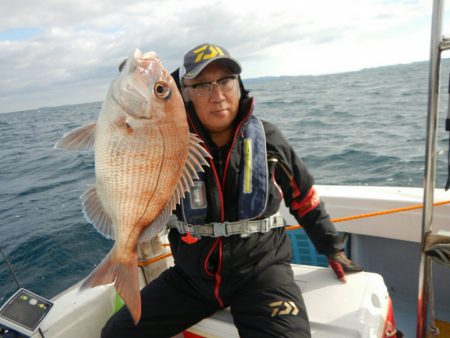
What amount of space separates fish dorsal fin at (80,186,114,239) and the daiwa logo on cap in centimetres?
101

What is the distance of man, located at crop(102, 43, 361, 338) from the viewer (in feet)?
7.42

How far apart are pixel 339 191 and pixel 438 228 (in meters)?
1.02

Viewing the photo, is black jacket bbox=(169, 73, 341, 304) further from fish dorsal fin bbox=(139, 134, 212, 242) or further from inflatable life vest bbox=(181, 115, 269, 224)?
fish dorsal fin bbox=(139, 134, 212, 242)

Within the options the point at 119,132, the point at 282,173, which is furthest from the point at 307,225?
the point at 119,132

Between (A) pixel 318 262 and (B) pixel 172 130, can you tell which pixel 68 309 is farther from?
(A) pixel 318 262

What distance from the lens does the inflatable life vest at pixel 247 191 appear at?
2291 mm

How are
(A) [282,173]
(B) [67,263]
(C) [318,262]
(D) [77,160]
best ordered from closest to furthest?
(A) [282,173], (C) [318,262], (B) [67,263], (D) [77,160]

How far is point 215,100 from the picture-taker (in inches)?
89.7

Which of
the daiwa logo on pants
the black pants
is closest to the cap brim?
the black pants

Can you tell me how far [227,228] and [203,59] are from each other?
104 centimetres

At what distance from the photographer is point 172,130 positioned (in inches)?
65.0

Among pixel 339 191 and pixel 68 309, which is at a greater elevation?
pixel 339 191

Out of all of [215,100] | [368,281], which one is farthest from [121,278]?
[368,281]

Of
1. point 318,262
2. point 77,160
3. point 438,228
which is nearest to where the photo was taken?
point 438,228
